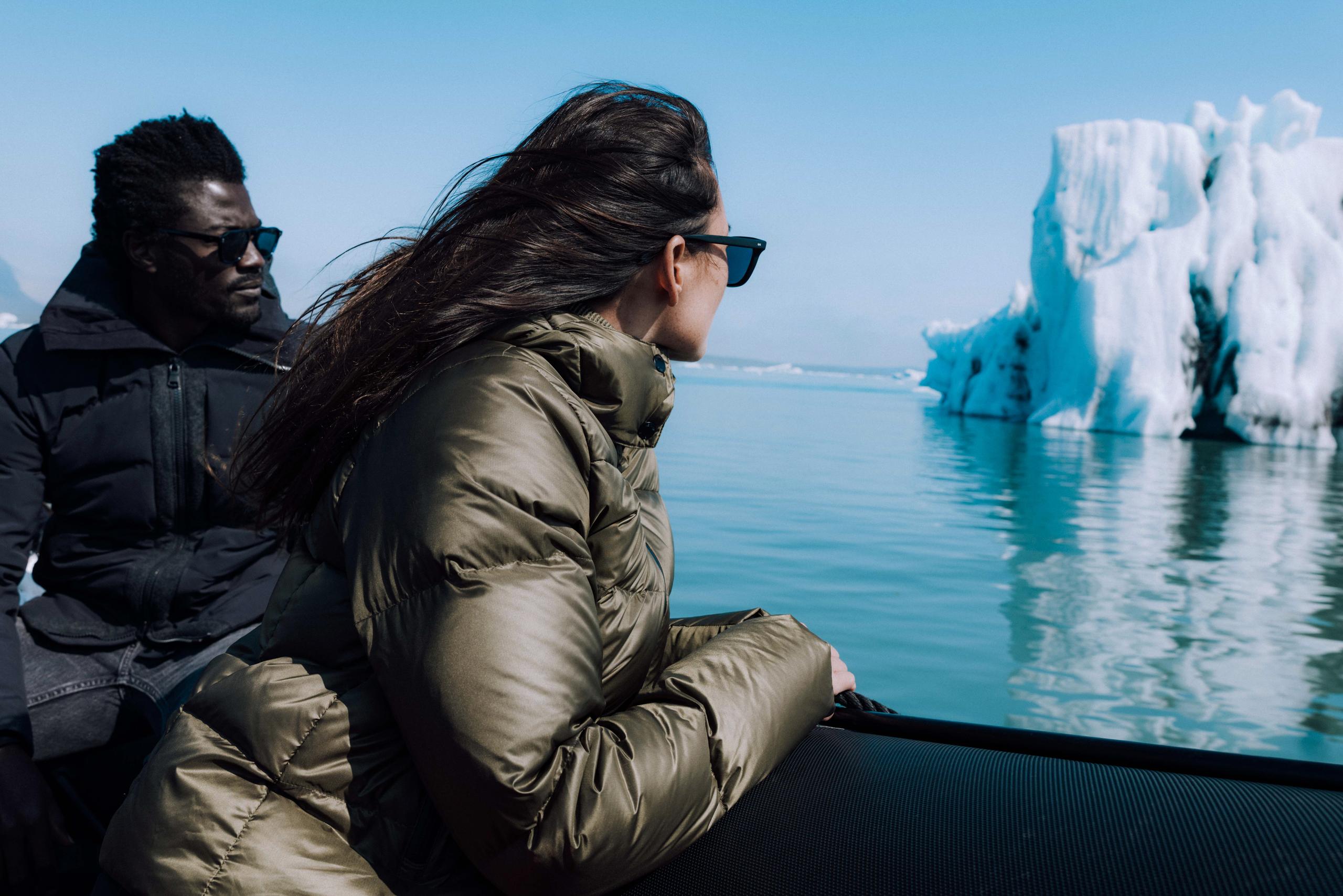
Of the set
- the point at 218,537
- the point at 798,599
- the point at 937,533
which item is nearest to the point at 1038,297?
the point at 937,533

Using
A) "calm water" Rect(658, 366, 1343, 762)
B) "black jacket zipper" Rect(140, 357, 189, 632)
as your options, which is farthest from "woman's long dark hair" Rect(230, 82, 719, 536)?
"calm water" Rect(658, 366, 1343, 762)

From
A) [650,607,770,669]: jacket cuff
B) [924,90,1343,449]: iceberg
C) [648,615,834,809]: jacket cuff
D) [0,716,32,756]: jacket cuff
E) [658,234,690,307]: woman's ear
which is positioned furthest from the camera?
[924,90,1343,449]: iceberg

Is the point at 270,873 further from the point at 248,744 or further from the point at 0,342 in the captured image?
the point at 0,342

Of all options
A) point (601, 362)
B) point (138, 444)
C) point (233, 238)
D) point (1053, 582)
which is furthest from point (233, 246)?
point (1053, 582)

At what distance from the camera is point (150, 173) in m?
2.03

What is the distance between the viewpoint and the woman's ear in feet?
3.84

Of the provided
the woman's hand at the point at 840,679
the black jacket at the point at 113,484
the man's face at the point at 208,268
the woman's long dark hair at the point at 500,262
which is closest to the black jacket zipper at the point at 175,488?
the black jacket at the point at 113,484

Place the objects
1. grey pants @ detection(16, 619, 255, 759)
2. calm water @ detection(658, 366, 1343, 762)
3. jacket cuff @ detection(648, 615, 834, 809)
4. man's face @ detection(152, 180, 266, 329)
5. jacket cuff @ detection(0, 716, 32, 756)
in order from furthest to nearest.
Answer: calm water @ detection(658, 366, 1343, 762) → man's face @ detection(152, 180, 266, 329) → grey pants @ detection(16, 619, 255, 759) → jacket cuff @ detection(0, 716, 32, 756) → jacket cuff @ detection(648, 615, 834, 809)

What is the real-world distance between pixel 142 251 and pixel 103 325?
0.20 metres

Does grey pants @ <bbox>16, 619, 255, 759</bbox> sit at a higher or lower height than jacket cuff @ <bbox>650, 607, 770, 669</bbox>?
lower

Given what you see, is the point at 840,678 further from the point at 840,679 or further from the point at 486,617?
the point at 486,617

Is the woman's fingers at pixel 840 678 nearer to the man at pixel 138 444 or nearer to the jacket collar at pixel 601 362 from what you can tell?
the jacket collar at pixel 601 362

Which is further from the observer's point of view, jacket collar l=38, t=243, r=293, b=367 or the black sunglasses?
the black sunglasses

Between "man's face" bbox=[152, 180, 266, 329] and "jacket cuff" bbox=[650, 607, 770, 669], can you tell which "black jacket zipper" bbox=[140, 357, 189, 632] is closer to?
"man's face" bbox=[152, 180, 266, 329]
